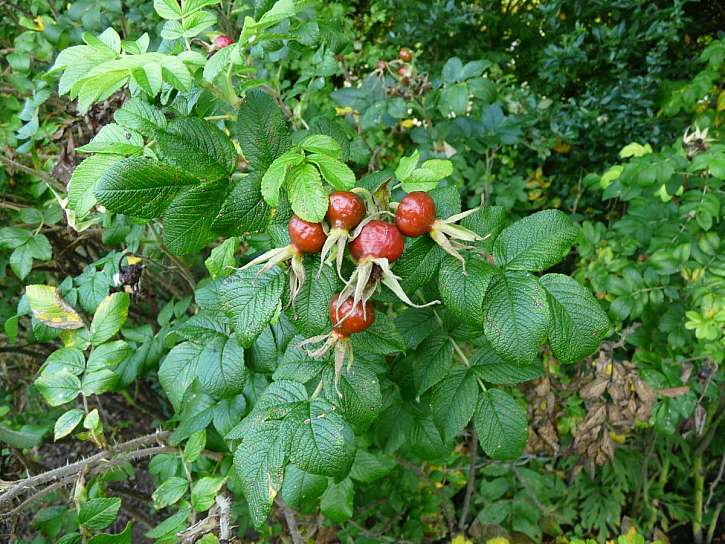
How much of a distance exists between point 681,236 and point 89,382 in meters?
2.00

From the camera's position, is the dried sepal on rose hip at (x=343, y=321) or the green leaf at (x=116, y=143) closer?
the dried sepal on rose hip at (x=343, y=321)

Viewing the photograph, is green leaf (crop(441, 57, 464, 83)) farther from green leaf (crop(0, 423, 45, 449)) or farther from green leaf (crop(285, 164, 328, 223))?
green leaf (crop(0, 423, 45, 449))

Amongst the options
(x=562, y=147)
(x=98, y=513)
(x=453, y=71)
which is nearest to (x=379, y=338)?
(x=98, y=513)

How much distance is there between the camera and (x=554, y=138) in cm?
294

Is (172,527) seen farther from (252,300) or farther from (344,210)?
(344,210)

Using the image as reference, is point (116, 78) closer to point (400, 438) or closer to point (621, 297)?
point (400, 438)

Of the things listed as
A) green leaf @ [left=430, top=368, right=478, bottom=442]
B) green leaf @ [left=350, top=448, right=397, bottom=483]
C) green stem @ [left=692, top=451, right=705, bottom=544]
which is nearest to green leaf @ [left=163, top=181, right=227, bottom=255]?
green leaf @ [left=430, top=368, right=478, bottom=442]

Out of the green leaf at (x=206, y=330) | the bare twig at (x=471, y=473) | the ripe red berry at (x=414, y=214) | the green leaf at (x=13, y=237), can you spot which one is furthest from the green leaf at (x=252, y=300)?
the bare twig at (x=471, y=473)

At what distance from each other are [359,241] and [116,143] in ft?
1.76

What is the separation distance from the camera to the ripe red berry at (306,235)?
0.77m

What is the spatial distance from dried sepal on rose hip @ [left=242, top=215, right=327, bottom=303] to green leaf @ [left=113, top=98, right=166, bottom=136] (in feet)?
1.05

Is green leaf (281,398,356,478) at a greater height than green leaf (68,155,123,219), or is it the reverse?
green leaf (68,155,123,219)

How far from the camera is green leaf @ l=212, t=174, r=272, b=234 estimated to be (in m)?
0.82

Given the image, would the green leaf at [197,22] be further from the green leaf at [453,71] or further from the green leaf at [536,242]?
the green leaf at [453,71]
